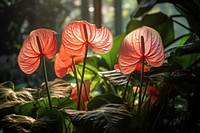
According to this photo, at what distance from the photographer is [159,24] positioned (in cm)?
93

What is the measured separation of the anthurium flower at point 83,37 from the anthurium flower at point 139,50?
0.05m

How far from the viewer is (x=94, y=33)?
563 millimetres

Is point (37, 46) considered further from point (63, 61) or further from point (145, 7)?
point (145, 7)

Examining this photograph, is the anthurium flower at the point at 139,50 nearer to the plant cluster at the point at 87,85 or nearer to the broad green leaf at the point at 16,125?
the plant cluster at the point at 87,85

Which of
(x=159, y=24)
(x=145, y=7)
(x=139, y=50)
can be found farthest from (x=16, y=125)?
(x=159, y=24)

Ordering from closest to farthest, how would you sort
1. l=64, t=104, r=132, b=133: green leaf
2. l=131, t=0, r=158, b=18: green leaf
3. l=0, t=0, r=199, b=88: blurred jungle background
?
1. l=64, t=104, r=132, b=133: green leaf
2. l=131, t=0, r=158, b=18: green leaf
3. l=0, t=0, r=199, b=88: blurred jungle background

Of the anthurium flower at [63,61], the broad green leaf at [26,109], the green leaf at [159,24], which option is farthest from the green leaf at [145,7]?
the broad green leaf at [26,109]

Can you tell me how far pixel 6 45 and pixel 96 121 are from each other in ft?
2.71

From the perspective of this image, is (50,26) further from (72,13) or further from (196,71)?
(196,71)

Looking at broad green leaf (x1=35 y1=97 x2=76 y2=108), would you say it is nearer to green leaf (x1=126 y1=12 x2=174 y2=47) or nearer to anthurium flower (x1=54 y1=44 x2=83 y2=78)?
anthurium flower (x1=54 y1=44 x2=83 y2=78)

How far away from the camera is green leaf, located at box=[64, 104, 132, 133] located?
0.42m

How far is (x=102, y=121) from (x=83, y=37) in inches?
7.7

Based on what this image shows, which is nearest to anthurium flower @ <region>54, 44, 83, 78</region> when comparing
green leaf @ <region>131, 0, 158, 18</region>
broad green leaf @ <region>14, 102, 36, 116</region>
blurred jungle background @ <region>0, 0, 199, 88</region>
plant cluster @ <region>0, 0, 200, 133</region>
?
plant cluster @ <region>0, 0, 200, 133</region>

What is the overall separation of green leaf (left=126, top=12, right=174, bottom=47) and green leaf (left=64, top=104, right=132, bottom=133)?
0.52 metres
